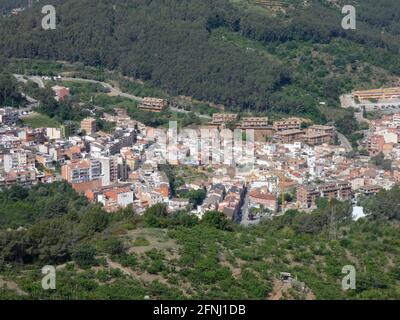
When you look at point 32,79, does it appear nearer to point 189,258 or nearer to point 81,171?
point 81,171

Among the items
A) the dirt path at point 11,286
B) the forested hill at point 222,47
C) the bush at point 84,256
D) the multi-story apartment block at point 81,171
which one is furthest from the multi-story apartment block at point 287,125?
the dirt path at point 11,286

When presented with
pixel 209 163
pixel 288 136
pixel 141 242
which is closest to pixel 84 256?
pixel 141 242

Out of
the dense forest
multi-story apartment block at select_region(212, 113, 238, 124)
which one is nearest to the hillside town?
multi-story apartment block at select_region(212, 113, 238, 124)

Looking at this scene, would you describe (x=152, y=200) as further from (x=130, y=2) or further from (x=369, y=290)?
(x=130, y=2)

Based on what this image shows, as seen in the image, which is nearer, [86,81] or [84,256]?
[84,256]

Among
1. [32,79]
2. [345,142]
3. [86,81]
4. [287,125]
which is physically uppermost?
[32,79]

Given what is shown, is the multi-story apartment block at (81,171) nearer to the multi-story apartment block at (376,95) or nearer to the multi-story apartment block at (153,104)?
the multi-story apartment block at (153,104)
